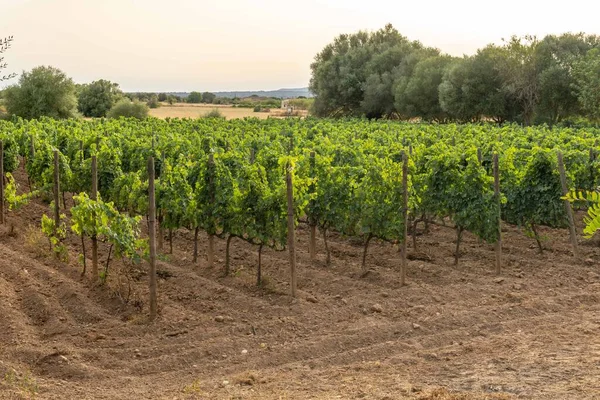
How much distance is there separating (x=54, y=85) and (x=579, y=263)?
186ft

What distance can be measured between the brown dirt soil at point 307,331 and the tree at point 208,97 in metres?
110

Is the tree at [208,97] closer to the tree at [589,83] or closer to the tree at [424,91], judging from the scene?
the tree at [424,91]

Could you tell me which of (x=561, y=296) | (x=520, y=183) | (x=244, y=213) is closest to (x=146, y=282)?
(x=244, y=213)

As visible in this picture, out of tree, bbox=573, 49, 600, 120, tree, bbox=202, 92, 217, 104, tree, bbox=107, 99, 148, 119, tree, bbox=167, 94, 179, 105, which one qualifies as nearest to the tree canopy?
tree, bbox=573, 49, 600, 120

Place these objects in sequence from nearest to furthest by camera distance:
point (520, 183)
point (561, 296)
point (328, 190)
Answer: point (561, 296) → point (328, 190) → point (520, 183)

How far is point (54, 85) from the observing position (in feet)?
203

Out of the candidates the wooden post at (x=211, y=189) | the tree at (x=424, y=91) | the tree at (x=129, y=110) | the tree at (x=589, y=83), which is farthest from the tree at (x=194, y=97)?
the wooden post at (x=211, y=189)

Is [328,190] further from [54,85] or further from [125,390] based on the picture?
[54,85]

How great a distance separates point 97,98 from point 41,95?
18.0m

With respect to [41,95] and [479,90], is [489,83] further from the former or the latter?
[41,95]

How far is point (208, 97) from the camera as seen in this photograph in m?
127

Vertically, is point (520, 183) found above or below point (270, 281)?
above

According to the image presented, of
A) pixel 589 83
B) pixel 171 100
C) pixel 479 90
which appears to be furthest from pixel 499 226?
pixel 171 100

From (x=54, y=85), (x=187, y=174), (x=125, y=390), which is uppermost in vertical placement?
(x=54, y=85)
